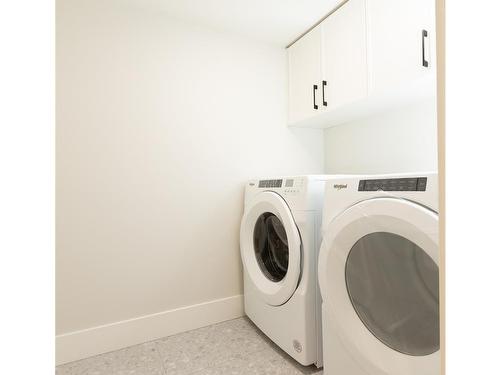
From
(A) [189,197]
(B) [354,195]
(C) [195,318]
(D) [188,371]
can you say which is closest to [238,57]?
(A) [189,197]

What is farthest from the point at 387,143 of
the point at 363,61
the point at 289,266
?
the point at 289,266

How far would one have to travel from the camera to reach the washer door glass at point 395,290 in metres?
0.91

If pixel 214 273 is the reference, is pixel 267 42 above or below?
above

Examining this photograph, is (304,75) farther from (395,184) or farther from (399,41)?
(395,184)

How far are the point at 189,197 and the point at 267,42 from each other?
4.16ft

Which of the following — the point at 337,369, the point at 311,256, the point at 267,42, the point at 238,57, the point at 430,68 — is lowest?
the point at 337,369

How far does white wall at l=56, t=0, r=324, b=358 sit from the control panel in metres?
1.08

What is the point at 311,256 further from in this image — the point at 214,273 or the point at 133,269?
the point at 133,269

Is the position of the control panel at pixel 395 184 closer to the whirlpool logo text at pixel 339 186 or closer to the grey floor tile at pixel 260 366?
the whirlpool logo text at pixel 339 186

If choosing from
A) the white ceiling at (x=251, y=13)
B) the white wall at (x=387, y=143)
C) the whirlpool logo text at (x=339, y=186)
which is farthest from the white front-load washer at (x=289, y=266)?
the white ceiling at (x=251, y=13)

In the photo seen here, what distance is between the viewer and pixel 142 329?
1.66m
